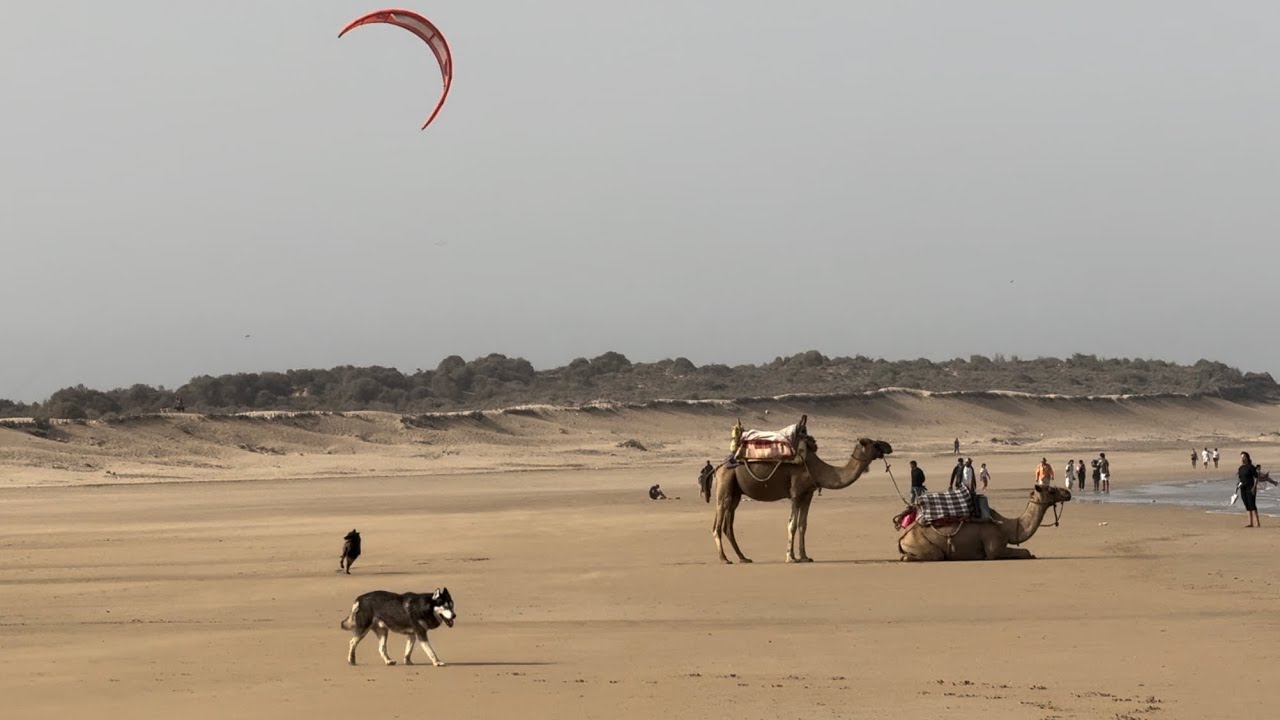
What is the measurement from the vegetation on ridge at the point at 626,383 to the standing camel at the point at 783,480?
2143 inches

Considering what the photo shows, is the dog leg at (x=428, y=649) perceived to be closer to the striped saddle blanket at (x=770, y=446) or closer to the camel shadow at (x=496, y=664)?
the camel shadow at (x=496, y=664)

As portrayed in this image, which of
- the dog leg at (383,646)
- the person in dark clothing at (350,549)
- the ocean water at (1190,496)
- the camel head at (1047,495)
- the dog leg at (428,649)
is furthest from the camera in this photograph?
the ocean water at (1190,496)

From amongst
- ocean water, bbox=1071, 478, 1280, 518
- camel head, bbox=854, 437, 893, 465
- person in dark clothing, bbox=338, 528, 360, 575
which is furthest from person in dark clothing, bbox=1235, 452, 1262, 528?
person in dark clothing, bbox=338, 528, 360, 575

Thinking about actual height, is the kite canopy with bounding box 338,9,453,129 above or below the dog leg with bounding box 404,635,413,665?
above

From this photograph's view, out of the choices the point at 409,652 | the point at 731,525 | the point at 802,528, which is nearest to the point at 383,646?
the point at 409,652

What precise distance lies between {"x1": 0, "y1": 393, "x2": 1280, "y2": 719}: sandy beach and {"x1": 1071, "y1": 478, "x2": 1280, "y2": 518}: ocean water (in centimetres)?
147

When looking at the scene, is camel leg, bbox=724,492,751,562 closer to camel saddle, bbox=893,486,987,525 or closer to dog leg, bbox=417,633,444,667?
camel saddle, bbox=893,486,987,525

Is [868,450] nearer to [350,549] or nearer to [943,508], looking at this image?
[943,508]

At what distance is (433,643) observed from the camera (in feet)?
50.6

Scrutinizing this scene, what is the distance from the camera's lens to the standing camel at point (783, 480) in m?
24.1

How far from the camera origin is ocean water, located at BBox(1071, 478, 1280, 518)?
35438mm

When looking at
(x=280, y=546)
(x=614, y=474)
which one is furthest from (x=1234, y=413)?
(x=280, y=546)

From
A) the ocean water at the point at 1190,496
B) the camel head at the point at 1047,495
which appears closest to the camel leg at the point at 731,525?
the camel head at the point at 1047,495

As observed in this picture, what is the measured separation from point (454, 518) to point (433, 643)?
19069 millimetres
